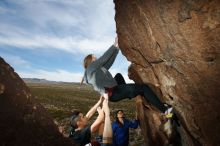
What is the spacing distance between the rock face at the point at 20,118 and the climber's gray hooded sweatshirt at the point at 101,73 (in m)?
3.90

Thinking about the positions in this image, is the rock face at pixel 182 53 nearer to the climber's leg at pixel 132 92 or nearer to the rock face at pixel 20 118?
the climber's leg at pixel 132 92

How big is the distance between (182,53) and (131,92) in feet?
6.96

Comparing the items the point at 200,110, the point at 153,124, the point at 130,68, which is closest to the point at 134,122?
the point at 153,124

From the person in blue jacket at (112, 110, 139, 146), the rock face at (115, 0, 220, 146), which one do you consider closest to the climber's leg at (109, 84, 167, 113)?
the rock face at (115, 0, 220, 146)

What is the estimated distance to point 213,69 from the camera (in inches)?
322

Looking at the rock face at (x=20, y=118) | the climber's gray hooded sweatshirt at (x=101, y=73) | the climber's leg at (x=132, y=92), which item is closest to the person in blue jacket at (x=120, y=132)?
the climber's leg at (x=132, y=92)

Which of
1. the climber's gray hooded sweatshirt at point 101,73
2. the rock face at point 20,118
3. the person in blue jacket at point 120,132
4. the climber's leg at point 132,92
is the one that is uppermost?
the climber's gray hooded sweatshirt at point 101,73

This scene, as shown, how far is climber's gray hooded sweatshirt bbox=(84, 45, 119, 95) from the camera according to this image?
8930 millimetres

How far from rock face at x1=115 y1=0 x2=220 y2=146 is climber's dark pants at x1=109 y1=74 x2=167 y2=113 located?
0.30 meters

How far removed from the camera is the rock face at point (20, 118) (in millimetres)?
4688

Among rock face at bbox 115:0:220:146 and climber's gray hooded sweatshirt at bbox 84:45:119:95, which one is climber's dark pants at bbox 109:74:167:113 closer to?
rock face at bbox 115:0:220:146

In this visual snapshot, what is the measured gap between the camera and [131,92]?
9.84 metres

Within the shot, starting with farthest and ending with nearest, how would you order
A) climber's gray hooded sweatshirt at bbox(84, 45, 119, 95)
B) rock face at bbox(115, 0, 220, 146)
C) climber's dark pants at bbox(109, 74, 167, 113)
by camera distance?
climber's dark pants at bbox(109, 74, 167, 113) < climber's gray hooded sweatshirt at bbox(84, 45, 119, 95) < rock face at bbox(115, 0, 220, 146)

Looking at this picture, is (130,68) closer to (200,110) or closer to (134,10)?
(134,10)
